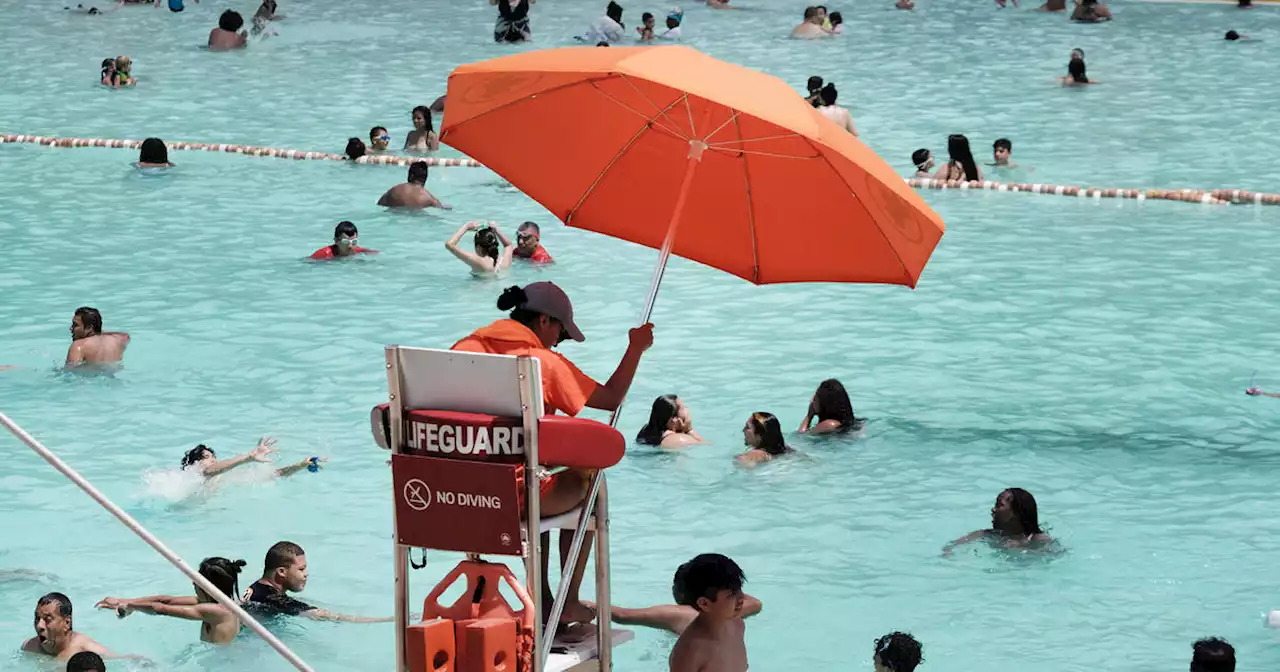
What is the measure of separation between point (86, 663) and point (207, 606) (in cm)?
112

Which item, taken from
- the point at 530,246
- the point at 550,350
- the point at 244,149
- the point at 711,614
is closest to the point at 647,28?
the point at 244,149

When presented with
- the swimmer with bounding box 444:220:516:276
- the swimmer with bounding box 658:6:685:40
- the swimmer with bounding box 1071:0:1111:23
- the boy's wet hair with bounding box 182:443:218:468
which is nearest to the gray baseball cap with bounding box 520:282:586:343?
the boy's wet hair with bounding box 182:443:218:468

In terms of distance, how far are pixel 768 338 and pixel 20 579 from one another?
250 inches

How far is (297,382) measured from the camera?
12.9m

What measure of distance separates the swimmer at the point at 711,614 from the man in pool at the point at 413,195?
1167cm

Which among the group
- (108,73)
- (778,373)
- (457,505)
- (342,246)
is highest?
(108,73)

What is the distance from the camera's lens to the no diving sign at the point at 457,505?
16.6ft

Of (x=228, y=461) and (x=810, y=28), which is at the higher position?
(x=810, y=28)

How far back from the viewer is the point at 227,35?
26.4m

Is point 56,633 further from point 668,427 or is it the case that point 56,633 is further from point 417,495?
point 668,427

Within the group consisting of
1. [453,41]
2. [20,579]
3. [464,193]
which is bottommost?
[20,579]

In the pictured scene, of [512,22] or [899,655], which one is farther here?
[512,22]

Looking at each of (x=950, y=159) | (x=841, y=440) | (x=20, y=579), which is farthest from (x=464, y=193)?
(x=20, y=579)

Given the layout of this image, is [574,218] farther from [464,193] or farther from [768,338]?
[464,193]
